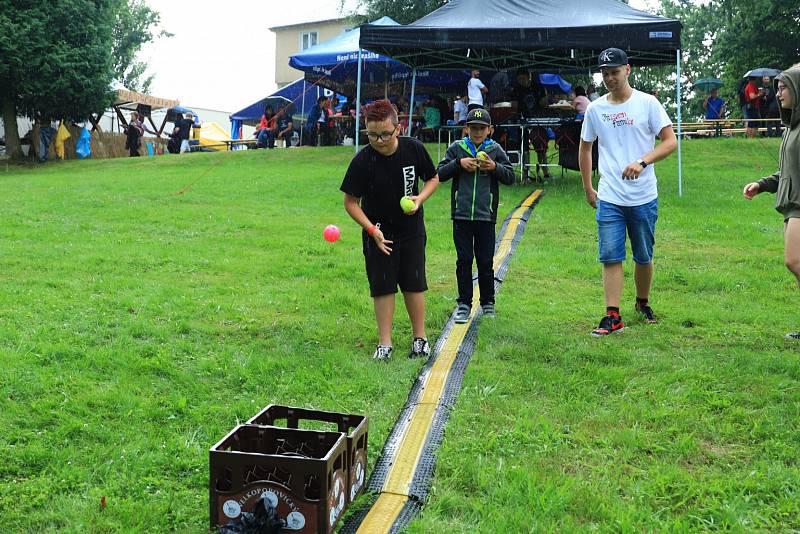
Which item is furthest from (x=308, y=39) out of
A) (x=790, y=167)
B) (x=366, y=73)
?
(x=790, y=167)


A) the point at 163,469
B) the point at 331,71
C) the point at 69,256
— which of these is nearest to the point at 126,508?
the point at 163,469

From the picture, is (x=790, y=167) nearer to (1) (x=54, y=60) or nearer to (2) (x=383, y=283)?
(2) (x=383, y=283)

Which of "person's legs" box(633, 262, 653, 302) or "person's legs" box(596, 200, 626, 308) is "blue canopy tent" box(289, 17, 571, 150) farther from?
"person's legs" box(596, 200, 626, 308)

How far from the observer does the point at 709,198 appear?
1322 cm

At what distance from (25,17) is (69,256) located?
680 inches

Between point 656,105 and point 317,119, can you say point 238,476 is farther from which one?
point 317,119

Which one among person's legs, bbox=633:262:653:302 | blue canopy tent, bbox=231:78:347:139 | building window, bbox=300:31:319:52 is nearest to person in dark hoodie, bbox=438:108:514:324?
person's legs, bbox=633:262:653:302

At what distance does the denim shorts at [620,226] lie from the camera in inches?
239

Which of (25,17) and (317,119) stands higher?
(25,17)

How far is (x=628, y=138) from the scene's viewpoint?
19.8 feet

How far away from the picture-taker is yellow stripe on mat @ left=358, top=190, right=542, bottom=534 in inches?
132

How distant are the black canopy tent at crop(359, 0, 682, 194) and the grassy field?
433 centimetres

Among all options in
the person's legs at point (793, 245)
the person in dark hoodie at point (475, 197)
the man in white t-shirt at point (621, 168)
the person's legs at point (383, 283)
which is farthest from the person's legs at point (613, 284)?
the person's legs at point (383, 283)

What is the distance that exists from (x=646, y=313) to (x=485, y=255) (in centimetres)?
131
